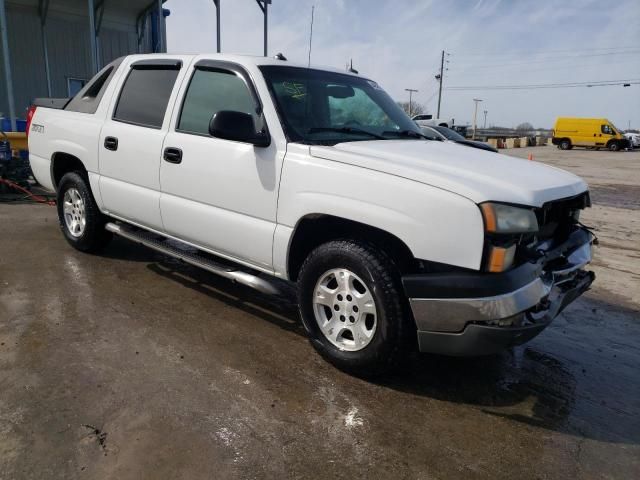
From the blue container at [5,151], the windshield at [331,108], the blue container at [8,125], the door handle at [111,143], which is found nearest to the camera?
the windshield at [331,108]

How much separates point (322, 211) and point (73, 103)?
3.45 m

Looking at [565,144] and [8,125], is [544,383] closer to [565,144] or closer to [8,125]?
[8,125]

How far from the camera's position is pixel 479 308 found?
251 cm

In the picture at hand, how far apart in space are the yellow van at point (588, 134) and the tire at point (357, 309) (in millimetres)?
42538

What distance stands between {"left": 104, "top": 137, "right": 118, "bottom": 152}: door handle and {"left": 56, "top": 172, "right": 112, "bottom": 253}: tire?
2.09 ft

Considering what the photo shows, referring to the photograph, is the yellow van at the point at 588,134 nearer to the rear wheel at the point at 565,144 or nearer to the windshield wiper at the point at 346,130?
the rear wheel at the point at 565,144

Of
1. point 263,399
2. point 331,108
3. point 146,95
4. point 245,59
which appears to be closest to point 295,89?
point 331,108

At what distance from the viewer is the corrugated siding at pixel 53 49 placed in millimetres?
15422

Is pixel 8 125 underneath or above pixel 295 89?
underneath

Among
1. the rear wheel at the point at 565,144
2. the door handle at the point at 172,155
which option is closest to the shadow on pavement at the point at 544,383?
the door handle at the point at 172,155

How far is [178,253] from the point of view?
13.1 ft

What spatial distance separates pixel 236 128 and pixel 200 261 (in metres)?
1.15

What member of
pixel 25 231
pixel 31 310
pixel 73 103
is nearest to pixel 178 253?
pixel 31 310

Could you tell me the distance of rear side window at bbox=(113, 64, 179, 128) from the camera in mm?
4082
